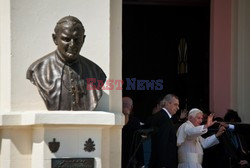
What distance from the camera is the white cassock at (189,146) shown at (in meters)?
12.3

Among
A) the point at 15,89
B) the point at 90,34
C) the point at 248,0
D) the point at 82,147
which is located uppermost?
the point at 248,0

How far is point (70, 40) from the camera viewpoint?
9266 millimetres

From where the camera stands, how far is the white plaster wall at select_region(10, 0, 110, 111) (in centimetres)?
962

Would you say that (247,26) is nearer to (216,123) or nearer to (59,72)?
(216,123)

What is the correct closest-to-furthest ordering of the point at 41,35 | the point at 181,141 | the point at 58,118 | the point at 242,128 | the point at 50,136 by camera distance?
the point at 58,118 < the point at 50,136 < the point at 41,35 < the point at 181,141 < the point at 242,128

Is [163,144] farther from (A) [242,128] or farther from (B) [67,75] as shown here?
(B) [67,75]

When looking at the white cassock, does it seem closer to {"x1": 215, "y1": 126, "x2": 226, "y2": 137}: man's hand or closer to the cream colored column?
{"x1": 215, "y1": 126, "x2": 226, "y2": 137}: man's hand

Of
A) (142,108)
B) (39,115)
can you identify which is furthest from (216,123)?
(39,115)

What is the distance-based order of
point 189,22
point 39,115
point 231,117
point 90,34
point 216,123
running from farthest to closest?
point 189,22, point 231,117, point 216,123, point 90,34, point 39,115

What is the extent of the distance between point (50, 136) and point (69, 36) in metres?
1.06

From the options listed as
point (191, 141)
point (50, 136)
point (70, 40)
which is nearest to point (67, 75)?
point (70, 40)

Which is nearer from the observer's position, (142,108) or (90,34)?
(90,34)

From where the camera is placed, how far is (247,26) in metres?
14.9

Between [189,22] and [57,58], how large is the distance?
7672mm
